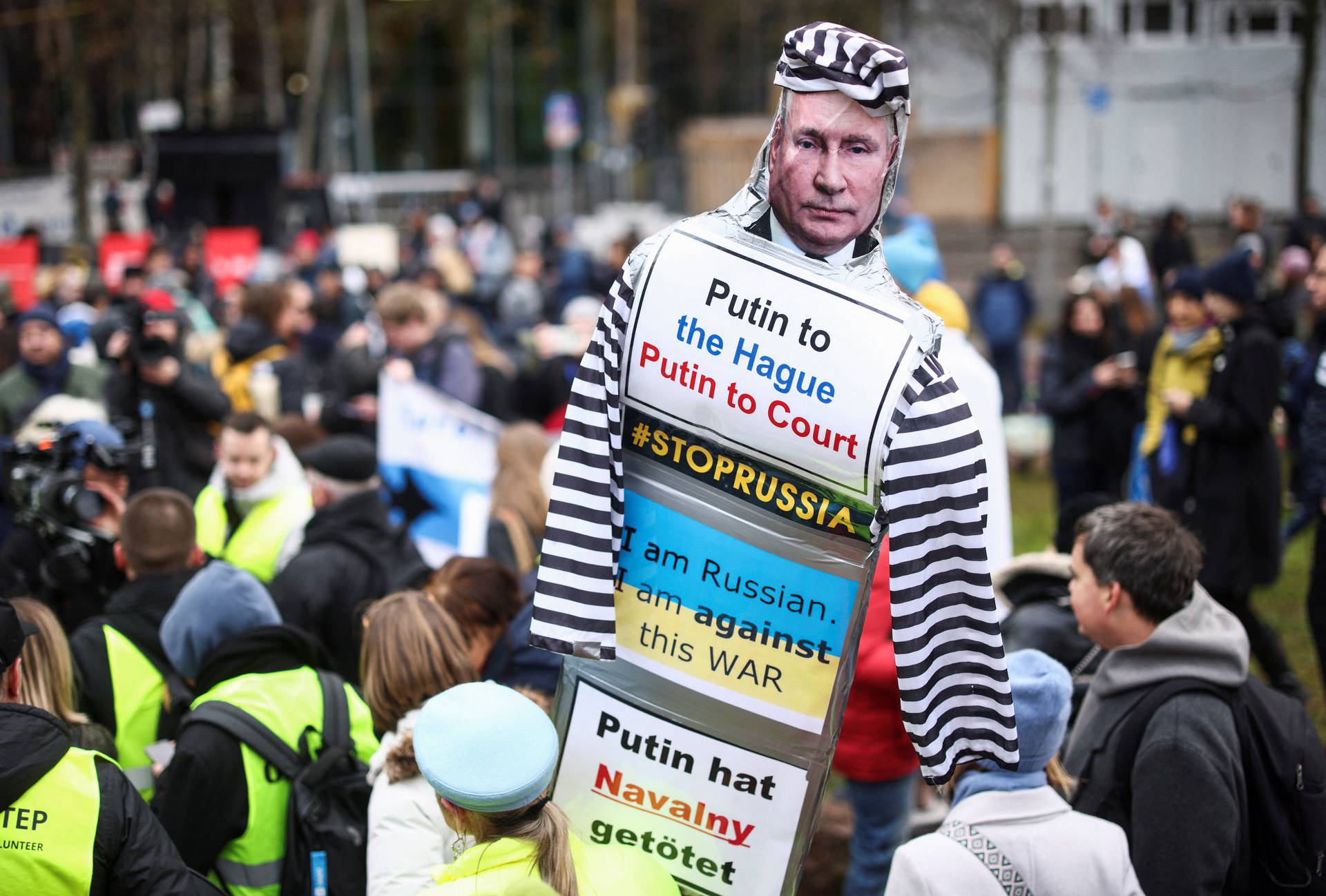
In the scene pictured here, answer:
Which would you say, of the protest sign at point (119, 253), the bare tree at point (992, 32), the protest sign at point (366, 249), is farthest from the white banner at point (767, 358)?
the bare tree at point (992, 32)

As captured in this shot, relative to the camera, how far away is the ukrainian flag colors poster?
2.69m

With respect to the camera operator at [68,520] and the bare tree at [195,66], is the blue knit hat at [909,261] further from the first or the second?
the bare tree at [195,66]

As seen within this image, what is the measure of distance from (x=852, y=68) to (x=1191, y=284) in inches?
165

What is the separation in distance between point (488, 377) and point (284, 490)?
2.82 metres

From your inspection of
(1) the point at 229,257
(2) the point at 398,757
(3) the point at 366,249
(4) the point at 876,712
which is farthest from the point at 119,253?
(2) the point at 398,757

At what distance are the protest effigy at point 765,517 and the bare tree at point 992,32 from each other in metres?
21.3

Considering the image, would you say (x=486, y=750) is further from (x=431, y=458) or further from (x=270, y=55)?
(x=270, y=55)

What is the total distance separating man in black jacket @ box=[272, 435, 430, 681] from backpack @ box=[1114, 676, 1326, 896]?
244cm

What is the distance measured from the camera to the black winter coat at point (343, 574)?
438 cm

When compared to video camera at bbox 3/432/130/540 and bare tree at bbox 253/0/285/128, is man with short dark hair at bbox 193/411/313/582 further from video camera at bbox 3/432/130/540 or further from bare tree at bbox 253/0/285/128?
bare tree at bbox 253/0/285/128

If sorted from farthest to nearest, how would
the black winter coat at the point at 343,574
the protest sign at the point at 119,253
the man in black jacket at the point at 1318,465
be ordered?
the protest sign at the point at 119,253 → the man in black jacket at the point at 1318,465 → the black winter coat at the point at 343,574

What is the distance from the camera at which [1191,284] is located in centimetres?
604

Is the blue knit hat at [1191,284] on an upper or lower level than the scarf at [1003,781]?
upper

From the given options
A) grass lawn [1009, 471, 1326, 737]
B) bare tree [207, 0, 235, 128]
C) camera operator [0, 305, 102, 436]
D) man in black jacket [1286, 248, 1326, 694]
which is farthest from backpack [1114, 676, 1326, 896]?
bare tree [207, 0, 235, 128]
